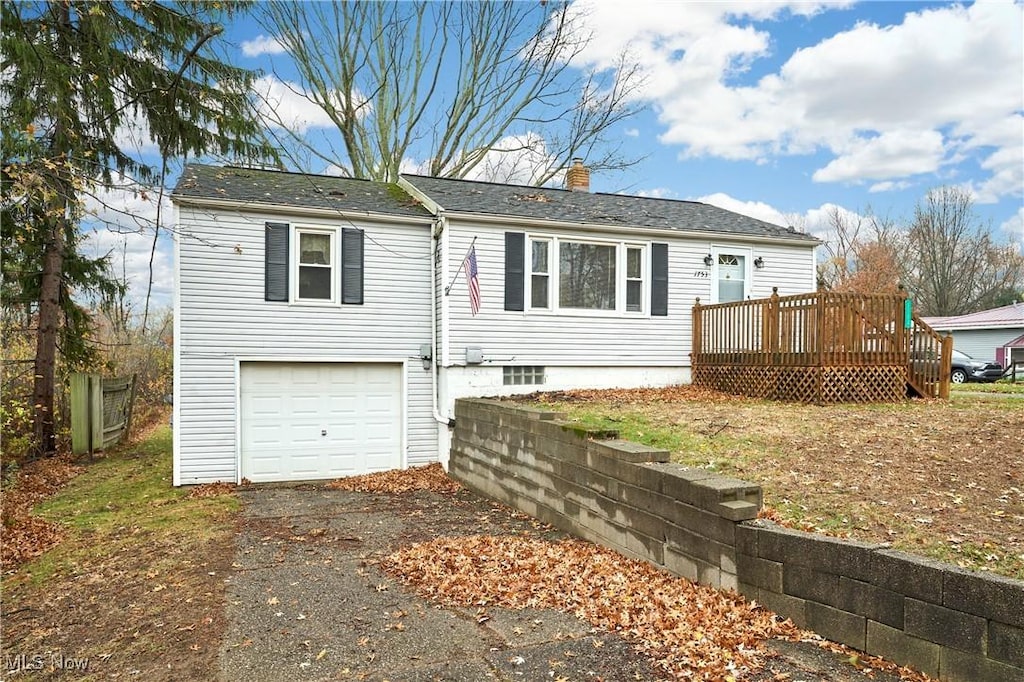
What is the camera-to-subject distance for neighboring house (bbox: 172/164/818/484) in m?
10.4

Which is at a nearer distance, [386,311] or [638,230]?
[386,311]

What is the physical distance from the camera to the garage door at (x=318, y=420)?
10.8 meters

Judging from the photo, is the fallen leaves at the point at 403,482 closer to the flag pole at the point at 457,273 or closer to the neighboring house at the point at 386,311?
the neighboring house at the point at 386,311

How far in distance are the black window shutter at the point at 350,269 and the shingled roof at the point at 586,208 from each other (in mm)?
1695

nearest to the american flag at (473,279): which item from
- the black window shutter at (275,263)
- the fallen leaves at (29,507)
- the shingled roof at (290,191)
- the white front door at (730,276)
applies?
the shingled roof at (290,191)

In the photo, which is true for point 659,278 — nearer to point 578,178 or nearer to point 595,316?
point 595,316

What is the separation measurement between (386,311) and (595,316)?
12.6 ft

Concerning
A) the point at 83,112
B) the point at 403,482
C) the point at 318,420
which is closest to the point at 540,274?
the point at 403,482

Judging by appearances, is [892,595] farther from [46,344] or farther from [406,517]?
[46,344]

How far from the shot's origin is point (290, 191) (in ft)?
37.8

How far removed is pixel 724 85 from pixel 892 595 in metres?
17.8

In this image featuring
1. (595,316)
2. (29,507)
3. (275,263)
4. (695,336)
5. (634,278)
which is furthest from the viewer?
(695,336)

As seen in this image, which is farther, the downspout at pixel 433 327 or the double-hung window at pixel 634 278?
the double-hung window at pixel 634 278

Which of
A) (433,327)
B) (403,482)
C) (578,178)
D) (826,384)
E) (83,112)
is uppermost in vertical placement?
(578,178)
